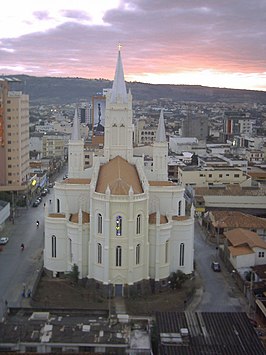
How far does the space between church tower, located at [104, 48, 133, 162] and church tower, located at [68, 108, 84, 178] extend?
5.39 meters

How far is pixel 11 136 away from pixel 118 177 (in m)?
33.2

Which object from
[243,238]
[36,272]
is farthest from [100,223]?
[243,238]

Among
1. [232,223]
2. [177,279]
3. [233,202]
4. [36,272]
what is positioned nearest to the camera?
[177,279]

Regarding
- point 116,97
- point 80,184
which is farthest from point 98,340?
point 116,97

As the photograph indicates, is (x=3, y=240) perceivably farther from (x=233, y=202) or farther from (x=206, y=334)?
(x=206, y=334)

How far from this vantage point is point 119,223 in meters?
38.0

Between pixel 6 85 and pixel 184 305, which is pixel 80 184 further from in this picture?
pixel 6 85

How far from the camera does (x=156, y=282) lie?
131 feet

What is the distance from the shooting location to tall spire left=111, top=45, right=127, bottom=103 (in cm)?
4570

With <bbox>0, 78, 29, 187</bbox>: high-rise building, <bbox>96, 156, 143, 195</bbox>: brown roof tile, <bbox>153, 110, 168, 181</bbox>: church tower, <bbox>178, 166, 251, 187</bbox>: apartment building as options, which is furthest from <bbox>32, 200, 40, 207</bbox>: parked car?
<bbox>96, 156, 143, 195</bbox>: brown roof tile

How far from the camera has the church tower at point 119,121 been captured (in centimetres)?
4534

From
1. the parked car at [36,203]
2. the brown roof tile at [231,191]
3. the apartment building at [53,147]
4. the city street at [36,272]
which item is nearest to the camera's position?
the city street at [36,272]

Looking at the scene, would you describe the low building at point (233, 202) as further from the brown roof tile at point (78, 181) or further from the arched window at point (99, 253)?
the arched window at point (99, 253)

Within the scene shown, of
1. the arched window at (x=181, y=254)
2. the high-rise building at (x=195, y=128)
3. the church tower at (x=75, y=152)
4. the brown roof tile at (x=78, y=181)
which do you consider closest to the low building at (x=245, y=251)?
the arched window at (x=181, y=254)
